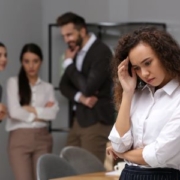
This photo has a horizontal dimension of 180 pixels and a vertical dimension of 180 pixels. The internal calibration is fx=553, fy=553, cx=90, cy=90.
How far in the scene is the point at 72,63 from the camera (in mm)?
4668

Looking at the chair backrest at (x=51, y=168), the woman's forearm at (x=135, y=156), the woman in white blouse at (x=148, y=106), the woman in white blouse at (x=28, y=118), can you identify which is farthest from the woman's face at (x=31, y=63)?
the woman's forearm at (x=135, y=156)

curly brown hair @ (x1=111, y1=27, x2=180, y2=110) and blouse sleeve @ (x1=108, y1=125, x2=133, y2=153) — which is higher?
curly brown hair @ (x1=111, y1=27, x2=180, y2=110)

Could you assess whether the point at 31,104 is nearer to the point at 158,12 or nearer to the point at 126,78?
the point at 158,12

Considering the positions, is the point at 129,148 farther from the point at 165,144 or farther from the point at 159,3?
the point at 159,3

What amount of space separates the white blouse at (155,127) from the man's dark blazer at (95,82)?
7.56ft

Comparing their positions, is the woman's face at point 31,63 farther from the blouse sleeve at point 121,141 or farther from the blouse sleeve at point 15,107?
the blouse sleeve at point 121,141

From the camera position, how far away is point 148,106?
7.16ft

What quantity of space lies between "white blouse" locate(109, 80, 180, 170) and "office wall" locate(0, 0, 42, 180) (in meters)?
3.32

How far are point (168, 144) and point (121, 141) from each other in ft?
0.72

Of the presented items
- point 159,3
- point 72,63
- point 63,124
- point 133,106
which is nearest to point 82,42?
point 72,63

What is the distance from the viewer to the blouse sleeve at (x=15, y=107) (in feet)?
15.0

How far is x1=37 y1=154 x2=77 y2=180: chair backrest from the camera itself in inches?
124

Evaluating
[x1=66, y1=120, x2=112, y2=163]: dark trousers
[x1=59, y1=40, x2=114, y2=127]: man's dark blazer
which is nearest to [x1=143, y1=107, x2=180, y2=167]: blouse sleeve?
[x1=59, y1=40, x2=114, y2=127]: man's dark blazer

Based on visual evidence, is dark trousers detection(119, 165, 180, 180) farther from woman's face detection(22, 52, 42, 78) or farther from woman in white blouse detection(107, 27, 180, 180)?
woman's face detection(22, 52, 42, 78)
